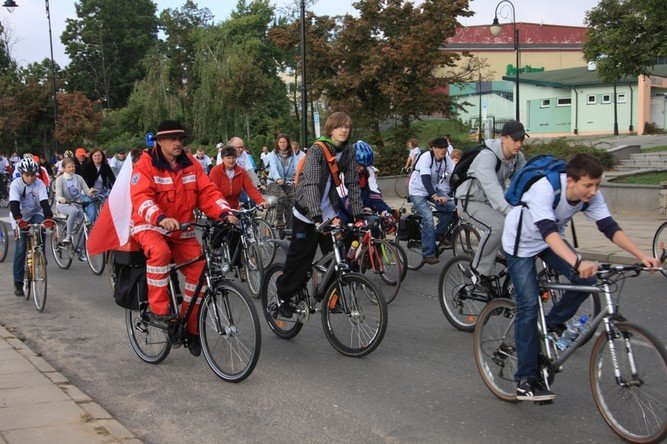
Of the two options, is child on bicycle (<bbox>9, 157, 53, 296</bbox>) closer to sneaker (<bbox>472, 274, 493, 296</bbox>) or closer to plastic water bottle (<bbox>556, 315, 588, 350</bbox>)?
sneaker (<bbox>472, 274, 493, 296</bbox>)

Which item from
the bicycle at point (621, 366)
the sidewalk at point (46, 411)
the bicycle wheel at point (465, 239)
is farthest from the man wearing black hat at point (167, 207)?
the bicycle wheel at point (465, 239)

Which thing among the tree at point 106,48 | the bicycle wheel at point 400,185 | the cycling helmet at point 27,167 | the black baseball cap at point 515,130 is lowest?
the bicycle wheel at point 400,185

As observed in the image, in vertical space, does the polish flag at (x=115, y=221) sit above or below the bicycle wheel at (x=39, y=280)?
above

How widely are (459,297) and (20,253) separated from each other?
5677mm

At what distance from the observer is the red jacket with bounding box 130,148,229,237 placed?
238 inches

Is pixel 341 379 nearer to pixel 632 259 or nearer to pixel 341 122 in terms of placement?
pixel 341 122

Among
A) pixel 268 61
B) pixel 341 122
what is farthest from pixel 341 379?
pixel 268 61

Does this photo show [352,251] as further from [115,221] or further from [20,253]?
A: [20,253]

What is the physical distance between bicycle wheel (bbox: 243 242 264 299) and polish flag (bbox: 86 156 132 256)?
346 cm

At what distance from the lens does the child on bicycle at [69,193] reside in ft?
40.9

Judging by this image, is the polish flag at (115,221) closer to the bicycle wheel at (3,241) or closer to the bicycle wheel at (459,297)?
the bicycle wheel at (459,297)

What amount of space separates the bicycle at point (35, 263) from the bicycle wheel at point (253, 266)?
7.93 feet

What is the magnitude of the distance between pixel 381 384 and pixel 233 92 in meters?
36.3

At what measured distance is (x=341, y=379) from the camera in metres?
6.05
